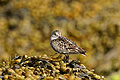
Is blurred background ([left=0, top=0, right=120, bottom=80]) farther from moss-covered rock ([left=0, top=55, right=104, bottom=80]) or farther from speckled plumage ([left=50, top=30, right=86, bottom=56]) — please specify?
moss-covered rock ([left=0, top=55, right=104, bottom=80])

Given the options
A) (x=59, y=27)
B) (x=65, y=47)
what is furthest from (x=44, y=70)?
(x=59, y=27)

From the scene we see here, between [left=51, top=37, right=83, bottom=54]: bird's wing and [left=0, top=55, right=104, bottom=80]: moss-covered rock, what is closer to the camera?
[left=0, top=55, right=104, bottom=80]: moss-covered rock

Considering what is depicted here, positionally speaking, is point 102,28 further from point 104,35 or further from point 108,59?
point 108,59

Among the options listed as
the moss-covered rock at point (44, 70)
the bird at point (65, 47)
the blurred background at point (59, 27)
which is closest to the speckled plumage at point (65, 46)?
the bird at point (65, 47)

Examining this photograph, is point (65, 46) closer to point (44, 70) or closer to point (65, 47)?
point (65, 47)

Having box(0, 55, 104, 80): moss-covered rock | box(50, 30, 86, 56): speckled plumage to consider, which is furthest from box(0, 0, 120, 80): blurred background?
box(0, 55, 104, 80): moss-covered rock

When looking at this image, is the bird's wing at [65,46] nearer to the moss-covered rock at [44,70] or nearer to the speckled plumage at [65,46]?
the speckled plumage at [65,46]

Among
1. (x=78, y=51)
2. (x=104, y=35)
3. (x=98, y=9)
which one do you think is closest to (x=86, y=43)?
Answer: (x=104, y=35)

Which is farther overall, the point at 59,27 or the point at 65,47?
the point at 59,27
